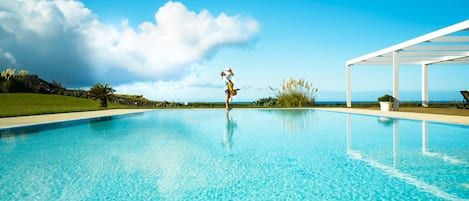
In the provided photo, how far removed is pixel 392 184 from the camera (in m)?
2.95

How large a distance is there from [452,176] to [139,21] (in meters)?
15.3

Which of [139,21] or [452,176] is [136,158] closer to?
[452,176]

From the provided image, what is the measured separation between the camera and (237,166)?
12.3ft

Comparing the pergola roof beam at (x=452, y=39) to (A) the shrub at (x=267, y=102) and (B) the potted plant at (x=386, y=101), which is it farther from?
(A) the shrub at (x=267, y=102)

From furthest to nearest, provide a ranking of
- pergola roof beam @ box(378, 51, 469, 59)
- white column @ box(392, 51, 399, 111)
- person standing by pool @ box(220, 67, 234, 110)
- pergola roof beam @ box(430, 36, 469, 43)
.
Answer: person standing by pool @ box(220, 67, 234, 110) → pergola roof beam @ box(378, 51, 469, 59) → white column @ box(392, 51, 399, 111) → pergola roof beam @ box(430, 36, 469, 43)

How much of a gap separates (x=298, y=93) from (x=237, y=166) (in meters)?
13.3

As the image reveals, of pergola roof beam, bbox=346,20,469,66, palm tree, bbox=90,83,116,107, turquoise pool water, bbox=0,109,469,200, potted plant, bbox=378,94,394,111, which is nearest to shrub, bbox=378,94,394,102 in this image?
potted plant, bbox=378,94,394,111

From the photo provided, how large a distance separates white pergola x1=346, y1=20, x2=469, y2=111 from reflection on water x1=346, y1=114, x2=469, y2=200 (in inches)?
176

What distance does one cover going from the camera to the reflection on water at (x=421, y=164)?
285 centimetres

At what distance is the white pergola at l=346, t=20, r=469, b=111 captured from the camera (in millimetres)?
9152

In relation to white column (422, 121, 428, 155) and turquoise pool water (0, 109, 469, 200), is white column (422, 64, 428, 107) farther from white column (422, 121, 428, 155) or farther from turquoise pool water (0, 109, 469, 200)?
turquoise pool water (0, 109, 469, 200)

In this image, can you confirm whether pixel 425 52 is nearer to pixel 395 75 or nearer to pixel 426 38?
pixel 395 75

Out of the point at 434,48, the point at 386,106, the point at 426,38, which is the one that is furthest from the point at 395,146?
the point at 434,48

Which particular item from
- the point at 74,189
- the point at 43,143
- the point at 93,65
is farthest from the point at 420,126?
the point at 93,65
